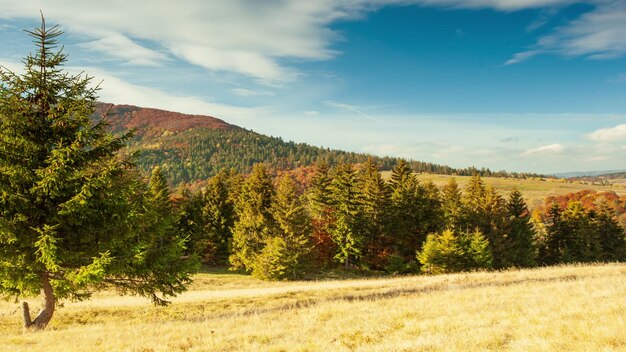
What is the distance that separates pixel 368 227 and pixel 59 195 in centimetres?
3684

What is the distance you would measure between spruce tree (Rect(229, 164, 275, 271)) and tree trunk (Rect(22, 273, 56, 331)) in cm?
2770

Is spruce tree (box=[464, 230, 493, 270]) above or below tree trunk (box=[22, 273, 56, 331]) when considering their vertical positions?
below

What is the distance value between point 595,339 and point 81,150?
16.1 meters

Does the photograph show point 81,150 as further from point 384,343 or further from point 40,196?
point 384,343

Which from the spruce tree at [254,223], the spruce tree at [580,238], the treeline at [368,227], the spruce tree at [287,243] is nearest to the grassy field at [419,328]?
the spruce tree at [287,243]

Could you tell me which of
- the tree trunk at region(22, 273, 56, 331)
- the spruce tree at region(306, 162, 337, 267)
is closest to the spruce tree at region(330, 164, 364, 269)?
the spruce tree at region(306, 162, 337, 267)

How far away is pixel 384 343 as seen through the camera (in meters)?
8.62

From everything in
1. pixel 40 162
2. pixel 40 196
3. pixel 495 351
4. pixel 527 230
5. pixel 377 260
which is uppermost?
pixel 40 162

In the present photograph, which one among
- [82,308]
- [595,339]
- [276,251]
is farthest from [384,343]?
[276,251]

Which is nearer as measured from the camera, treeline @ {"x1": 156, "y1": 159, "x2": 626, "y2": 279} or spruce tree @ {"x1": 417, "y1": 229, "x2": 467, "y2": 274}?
spruce tree @ {"x1": 417, "y1": 229, "x2": 467, "y2": 274}

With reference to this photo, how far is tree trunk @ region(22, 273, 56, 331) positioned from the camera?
1395 centimetres

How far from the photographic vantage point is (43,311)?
14469 millimetres

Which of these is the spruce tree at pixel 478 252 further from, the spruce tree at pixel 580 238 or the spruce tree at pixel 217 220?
the spruce tree at pixel 217 220

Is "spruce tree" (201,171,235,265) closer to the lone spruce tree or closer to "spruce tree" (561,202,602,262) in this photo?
the lone spruce tree
